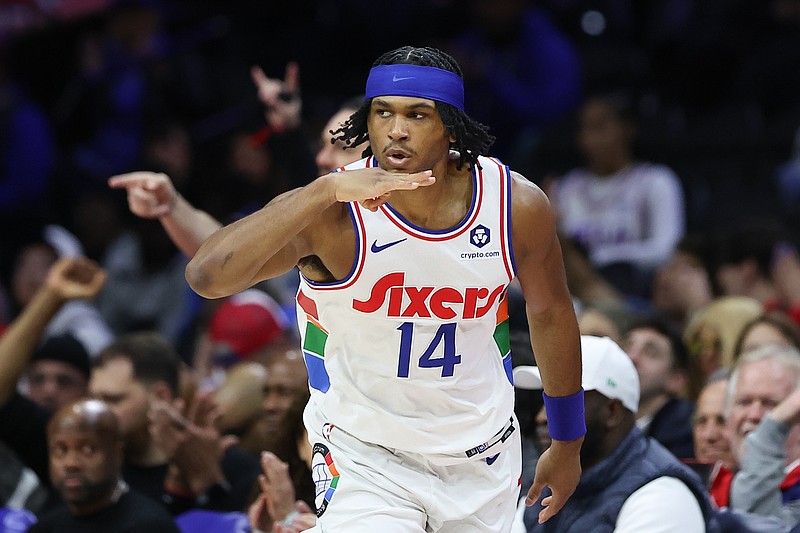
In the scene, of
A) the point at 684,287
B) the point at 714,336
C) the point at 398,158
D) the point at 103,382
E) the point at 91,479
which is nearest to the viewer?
the point at 398,158

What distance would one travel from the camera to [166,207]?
5.73 m

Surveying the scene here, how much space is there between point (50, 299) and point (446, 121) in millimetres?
3616

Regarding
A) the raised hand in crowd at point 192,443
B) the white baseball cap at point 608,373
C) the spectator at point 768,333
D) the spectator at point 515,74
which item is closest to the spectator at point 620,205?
the spectator at point 515,74

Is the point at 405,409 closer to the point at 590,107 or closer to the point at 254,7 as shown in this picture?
the point at 590,107

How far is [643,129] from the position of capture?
11.1 meters

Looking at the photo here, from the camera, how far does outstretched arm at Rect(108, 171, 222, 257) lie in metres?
5.69

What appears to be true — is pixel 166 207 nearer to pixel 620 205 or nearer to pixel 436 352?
pixel 436 352

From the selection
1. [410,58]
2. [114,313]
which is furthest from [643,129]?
[410,58]

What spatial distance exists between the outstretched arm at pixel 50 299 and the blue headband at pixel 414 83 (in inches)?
129

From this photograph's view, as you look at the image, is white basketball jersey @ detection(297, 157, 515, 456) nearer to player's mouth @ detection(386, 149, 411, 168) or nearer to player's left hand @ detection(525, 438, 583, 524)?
player's mouth @ detection(386, 149, 411, 168)

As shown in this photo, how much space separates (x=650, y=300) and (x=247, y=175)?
10.8 feet

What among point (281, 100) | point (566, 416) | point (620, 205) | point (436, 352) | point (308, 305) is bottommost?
point (620, 205)

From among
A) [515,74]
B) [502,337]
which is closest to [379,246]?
[502,337]

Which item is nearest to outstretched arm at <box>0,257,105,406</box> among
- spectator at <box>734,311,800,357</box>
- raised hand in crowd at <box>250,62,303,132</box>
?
raised hand in crowd at <box>250,62,303,132</box>
